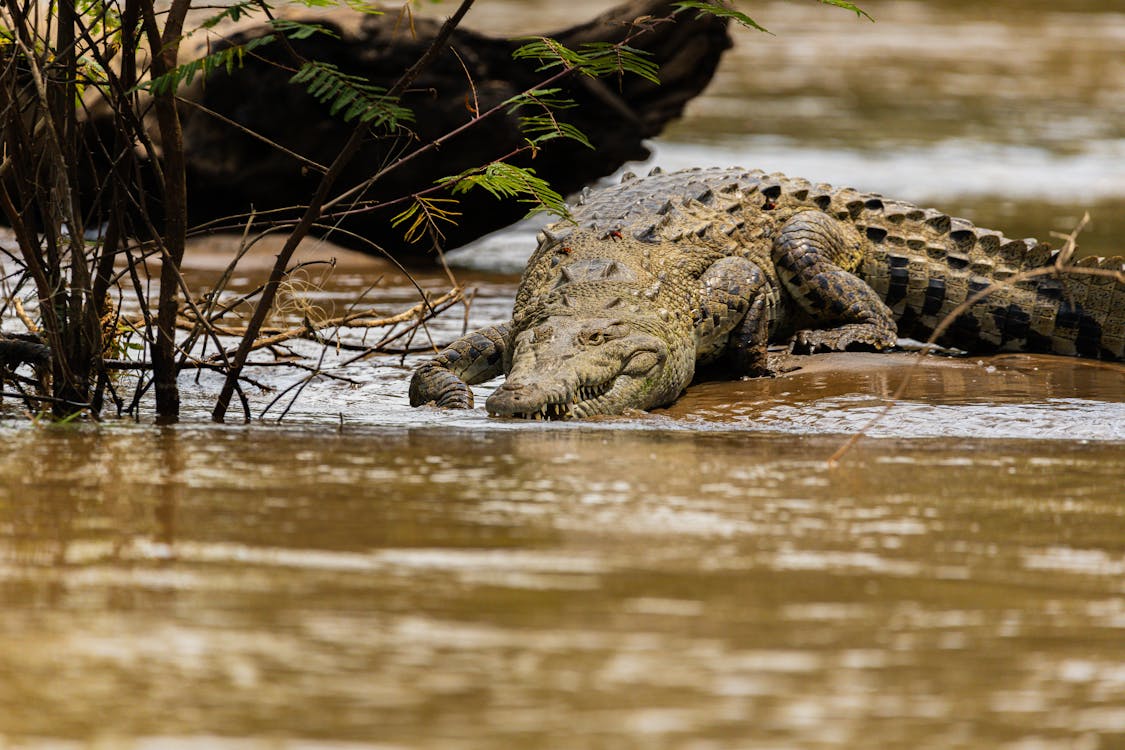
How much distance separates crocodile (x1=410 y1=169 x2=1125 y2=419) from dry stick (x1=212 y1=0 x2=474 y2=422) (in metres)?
1.10

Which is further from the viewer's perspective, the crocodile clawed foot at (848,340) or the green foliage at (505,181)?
the crocodile clawed foot at (848,340)

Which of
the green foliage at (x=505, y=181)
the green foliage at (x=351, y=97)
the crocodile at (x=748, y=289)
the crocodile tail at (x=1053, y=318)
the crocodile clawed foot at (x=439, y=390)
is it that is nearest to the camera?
the green foliage at (x=351, y=97)

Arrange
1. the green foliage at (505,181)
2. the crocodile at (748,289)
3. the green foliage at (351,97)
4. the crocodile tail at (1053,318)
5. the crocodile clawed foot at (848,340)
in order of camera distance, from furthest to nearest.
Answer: the crocodile tail at (1053,318), the crocodile clawed foot at (848,340), the crocodile at (748,289), the green foliage at (505,181), the green foliage at (351,97)

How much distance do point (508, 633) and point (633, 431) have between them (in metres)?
2.46

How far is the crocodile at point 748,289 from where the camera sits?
6000 millimetres

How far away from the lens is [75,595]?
9.07ft

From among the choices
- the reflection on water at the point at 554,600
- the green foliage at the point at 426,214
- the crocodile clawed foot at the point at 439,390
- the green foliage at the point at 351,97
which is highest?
the green foliage at the point at 351,97

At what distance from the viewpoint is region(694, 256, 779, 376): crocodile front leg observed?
260 inches

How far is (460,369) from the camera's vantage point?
6.29m

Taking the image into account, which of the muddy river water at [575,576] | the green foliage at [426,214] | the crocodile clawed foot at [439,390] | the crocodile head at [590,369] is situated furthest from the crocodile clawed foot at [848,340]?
the green foliage at [426,214]

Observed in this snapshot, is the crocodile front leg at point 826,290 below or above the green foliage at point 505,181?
below

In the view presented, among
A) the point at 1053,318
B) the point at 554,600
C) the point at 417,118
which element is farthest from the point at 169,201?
the point at 417,118

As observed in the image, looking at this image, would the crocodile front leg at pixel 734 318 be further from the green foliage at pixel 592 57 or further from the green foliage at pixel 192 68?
the green foliage at pixel 192 68

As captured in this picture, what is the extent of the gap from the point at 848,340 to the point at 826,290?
29cm
